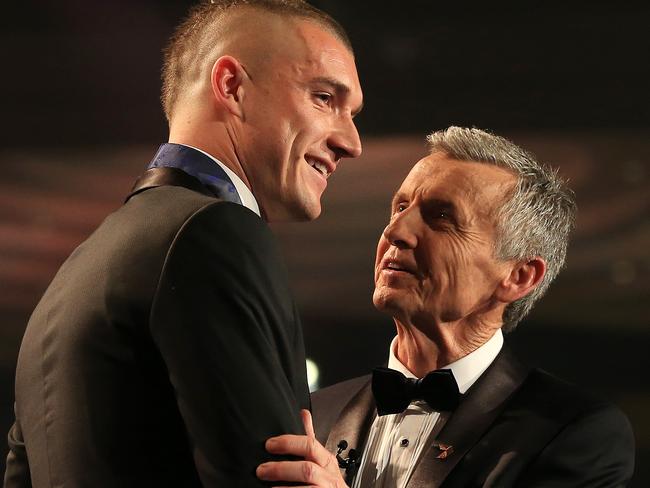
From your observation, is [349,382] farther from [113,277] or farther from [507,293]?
[113,277]

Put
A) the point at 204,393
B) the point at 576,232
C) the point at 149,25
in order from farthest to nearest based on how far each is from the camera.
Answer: the point at 149,25
the point at 576,232
the point at 204,393

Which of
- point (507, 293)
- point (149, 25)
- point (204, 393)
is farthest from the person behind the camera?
point (149, 25)

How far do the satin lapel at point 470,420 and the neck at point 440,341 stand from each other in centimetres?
6

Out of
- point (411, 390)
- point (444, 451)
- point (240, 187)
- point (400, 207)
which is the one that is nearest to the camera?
point (240, 187)

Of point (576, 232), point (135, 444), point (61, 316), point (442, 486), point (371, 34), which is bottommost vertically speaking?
point (442, 486)

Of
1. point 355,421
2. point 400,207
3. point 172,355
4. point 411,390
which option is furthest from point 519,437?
A: point 172,355

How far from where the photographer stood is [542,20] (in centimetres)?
260

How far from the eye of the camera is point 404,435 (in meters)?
1.84

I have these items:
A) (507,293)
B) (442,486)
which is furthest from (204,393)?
(507,293)

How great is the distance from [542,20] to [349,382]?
3.84ft

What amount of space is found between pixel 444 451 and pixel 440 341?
27 centimetres

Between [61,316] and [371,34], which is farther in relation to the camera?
[371,34]

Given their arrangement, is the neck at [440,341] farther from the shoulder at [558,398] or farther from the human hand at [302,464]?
the human hand at [302,464]

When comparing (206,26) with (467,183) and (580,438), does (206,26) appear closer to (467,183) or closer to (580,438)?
(467,183)
